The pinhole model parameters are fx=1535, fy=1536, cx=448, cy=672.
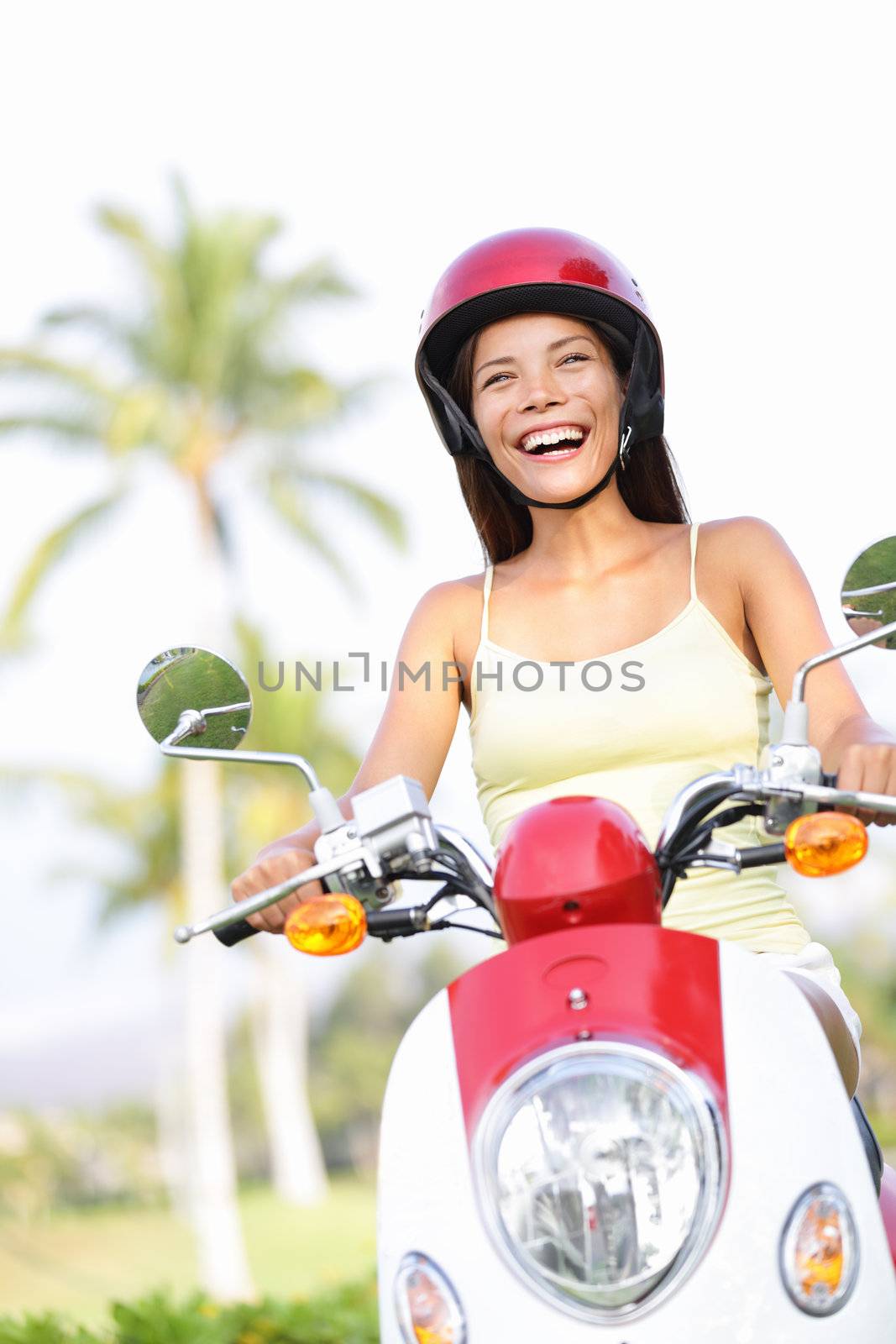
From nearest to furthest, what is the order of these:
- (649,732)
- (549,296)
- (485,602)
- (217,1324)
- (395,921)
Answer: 1. (395,921)
2. (649,732)
3. (549,296)
4. (485,602)
5. (217,1324)

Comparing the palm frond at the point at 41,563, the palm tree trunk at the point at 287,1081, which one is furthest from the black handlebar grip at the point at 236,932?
the palm tree trunk at the point at 287,1081

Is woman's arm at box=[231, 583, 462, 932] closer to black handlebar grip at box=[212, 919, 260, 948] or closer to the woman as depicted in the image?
the woman

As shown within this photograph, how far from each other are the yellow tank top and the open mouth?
357 millimetres

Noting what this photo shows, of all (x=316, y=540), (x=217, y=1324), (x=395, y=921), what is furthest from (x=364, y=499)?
(x=395, y=921)

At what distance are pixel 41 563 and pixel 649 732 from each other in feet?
64.0

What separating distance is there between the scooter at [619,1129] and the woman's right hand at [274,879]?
0.25m

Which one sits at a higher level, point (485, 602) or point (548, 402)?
point (548, 402)

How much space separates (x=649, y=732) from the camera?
2498 millimetres

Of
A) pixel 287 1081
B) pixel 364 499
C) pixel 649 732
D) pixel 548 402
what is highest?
pixel 364 499

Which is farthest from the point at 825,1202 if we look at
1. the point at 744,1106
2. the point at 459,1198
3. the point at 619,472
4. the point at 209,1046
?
the point at 209,1046

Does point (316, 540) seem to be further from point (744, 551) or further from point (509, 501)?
point (744, 551)

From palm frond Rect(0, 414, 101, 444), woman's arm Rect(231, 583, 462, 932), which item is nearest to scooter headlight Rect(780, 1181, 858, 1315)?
woman's arm Rect(231, 583, 462, 932)

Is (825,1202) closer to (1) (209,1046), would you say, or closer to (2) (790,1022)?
(2) (790,1022)

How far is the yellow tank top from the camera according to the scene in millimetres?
2447
